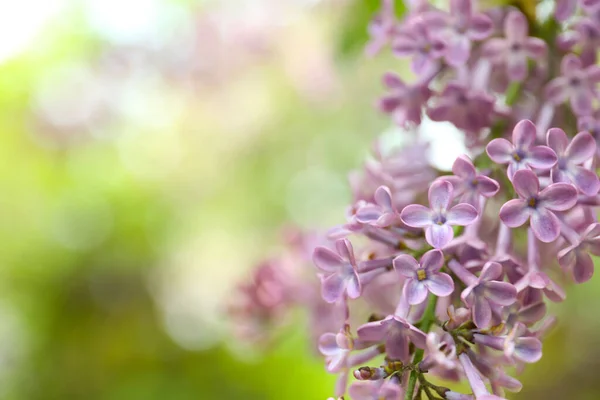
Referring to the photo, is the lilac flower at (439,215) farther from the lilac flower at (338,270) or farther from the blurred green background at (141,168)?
the blurred green background at (141,168)

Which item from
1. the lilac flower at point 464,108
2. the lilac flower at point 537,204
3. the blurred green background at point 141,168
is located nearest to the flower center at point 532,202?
the lilac flower at point 537,204

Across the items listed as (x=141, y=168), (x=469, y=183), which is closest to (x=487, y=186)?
(x=469, y=183)

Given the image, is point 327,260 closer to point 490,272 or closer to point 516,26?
point 490,272

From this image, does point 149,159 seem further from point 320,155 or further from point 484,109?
point 484,109

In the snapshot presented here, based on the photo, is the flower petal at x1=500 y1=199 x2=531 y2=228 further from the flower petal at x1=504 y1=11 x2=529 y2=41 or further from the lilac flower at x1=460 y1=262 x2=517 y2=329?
the flower petal at x1=504 y1=11 x2=529 y2=41

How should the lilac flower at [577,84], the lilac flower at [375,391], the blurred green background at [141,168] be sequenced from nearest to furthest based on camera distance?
the lilac flower at [375,391], the lilac flower at [577,84], the blurred green background at [141,168]

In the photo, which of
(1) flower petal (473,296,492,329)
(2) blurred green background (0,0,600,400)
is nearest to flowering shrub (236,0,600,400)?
(1) flower petal (473,296,492,329)
